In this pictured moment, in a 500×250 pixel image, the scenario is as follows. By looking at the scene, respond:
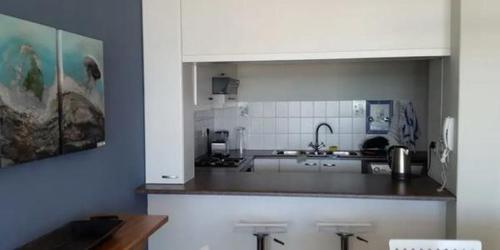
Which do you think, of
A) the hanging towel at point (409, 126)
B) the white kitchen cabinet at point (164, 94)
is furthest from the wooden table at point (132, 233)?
the hanging towel at point (409, 126)

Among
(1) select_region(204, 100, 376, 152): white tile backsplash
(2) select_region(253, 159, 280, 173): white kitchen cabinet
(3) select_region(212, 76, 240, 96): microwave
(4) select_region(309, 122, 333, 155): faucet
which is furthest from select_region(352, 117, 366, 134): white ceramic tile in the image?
(3) select_region(212, 76, 240, 96): microwave

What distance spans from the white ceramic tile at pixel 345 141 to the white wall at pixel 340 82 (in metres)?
0.08

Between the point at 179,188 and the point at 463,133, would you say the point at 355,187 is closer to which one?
the point at 463,133

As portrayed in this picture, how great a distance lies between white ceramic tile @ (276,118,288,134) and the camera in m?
5.47

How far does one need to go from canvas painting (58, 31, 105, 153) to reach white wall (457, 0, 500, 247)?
2098 millimetres

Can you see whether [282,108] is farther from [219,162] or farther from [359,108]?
[219,162]

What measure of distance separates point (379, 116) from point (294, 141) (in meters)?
1.01

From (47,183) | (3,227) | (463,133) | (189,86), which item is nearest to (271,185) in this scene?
(189,86)

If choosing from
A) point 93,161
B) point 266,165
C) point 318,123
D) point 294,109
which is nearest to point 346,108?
point 318,123

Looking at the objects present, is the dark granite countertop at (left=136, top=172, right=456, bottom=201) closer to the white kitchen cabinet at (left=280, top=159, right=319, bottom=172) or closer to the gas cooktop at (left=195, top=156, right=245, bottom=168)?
the gas cooktop at (left=195, top=156, right=245, bottom=168)

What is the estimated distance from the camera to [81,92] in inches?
88.2

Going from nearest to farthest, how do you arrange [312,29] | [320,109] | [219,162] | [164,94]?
[312,29] < [164,94] < [219,162] < [320,109]

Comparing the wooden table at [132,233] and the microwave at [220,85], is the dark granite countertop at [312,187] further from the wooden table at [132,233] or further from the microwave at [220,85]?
the microwave at [220,85]

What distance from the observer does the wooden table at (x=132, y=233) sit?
1883 mm
